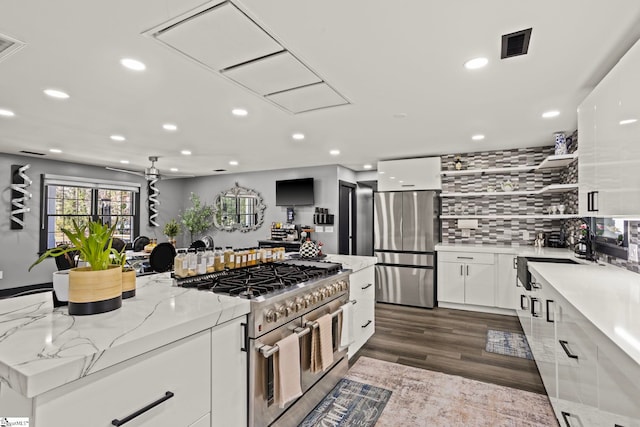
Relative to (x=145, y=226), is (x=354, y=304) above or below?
below

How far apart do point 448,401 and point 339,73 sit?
8.28 feet

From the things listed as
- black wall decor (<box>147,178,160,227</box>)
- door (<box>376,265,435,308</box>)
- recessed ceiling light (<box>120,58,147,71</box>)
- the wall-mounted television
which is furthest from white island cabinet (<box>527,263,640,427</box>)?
black wall decor (<box>147,178,160,227</box>)

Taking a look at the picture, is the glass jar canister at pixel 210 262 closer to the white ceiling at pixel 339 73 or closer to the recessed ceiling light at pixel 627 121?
the white ceiling at pixel 339 73

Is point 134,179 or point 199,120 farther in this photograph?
point 134,179

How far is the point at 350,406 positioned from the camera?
2.30 m

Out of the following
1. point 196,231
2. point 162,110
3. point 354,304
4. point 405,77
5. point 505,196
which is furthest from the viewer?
point 196,231

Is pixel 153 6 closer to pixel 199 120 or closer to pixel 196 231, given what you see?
pixel 199 120

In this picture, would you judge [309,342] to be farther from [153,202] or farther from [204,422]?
[153,202]

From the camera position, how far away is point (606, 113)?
1.97 meters

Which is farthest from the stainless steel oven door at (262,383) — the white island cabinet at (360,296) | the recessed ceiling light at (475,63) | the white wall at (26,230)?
the white wall at (26,230)

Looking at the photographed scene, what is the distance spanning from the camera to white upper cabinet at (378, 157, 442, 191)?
17.0 feet

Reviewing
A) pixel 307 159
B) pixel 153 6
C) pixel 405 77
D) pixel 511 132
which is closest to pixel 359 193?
pixel 307 159

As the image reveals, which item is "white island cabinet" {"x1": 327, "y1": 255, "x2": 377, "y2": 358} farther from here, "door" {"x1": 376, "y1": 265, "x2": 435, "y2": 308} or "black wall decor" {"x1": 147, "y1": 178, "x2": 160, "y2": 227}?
"black wall decor" {"x1": 147, "y1": 178, "x2": 160, "y2": 227}

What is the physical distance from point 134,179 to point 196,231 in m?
1.81
